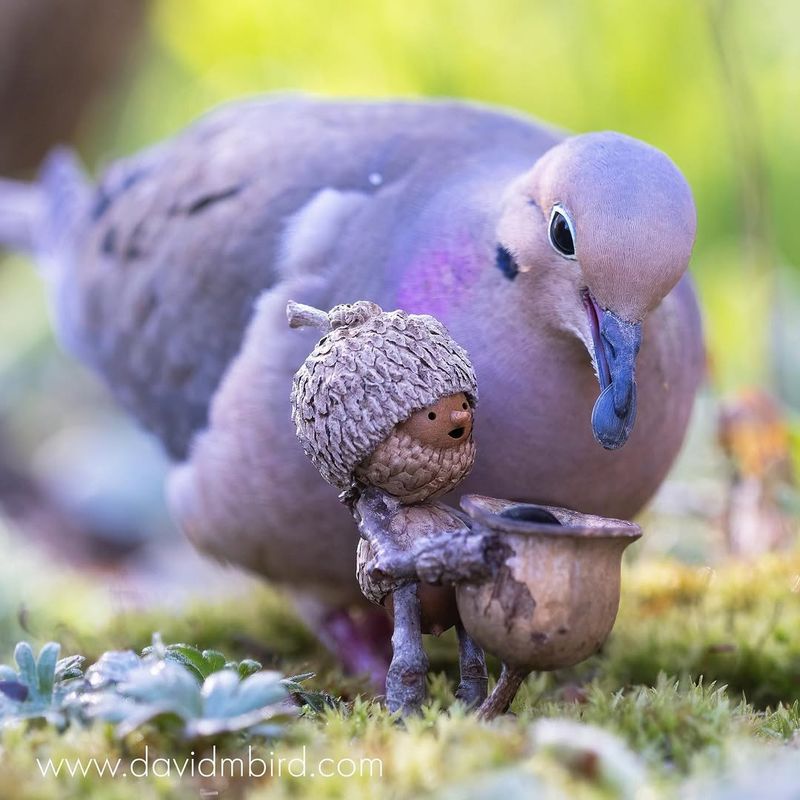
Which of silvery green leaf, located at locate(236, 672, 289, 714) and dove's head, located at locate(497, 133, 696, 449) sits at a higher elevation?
dove's head, located at locate(497, 133, 696, 449)

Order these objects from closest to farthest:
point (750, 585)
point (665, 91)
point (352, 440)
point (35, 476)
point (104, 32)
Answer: point (352, 440)
point (750, 585)
point (104, 32)
point (35, 476)
point (665, 91)

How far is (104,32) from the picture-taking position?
6109 mm

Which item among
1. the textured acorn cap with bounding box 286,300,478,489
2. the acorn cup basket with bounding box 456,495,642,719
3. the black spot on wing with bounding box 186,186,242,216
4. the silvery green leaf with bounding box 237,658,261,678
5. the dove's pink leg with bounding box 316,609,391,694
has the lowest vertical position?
the dove's pink leg with bounding box 316,609,391,694

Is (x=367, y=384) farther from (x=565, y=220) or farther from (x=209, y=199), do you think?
(x=209, y=199)

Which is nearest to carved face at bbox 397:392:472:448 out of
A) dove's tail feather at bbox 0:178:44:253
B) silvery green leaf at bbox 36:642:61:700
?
silvery green leaf at bbox 36:642:61:700

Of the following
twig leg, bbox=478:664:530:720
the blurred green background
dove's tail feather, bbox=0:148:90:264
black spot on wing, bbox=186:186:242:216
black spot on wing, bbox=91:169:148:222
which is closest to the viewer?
twig leg, bbox=478:664:530:720

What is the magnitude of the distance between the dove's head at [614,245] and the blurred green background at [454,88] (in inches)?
147

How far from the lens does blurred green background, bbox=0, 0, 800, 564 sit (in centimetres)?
647

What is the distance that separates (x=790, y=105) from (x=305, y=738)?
7.31 metres

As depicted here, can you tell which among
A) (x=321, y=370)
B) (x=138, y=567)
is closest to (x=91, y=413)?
(x=138, y=567)

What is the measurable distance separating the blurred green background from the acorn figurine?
159 inches

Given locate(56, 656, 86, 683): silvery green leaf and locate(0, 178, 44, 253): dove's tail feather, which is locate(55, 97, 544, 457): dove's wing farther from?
locate(0, 178, 44, 253): dove's tail feather

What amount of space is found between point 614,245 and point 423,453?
1.66ft

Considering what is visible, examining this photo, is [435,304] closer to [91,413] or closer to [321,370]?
[321,370]
